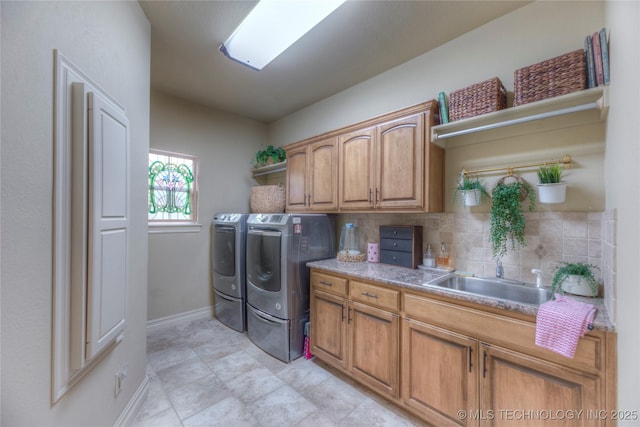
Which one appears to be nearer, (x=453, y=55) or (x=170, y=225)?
(x=453, y=55)

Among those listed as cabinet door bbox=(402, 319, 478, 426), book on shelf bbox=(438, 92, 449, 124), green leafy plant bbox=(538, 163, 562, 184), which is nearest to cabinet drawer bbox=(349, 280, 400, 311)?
cabinet door bbox=(402, 319, 478, 426)

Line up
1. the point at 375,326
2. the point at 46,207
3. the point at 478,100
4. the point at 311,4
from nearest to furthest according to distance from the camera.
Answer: the point at 46,207, the point at 311,4, the point at 478,100, the point at 375,326

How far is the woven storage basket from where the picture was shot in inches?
66.4

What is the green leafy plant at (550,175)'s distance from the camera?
4.97ft

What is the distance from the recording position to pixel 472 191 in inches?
71.7

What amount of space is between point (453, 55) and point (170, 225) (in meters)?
3.45

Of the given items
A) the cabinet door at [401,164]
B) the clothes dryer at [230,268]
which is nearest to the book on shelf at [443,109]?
the cabinet door at [401,164]

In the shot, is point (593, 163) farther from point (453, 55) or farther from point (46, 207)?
point (46, 207)

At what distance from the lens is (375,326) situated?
1.86 meters

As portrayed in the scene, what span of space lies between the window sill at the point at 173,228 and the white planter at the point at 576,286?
3563mm

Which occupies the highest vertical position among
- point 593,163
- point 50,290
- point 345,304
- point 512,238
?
point 593,163

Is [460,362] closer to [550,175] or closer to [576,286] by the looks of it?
[576,286]

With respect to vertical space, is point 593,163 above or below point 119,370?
above

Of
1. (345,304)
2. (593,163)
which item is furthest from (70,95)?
(593,163)
